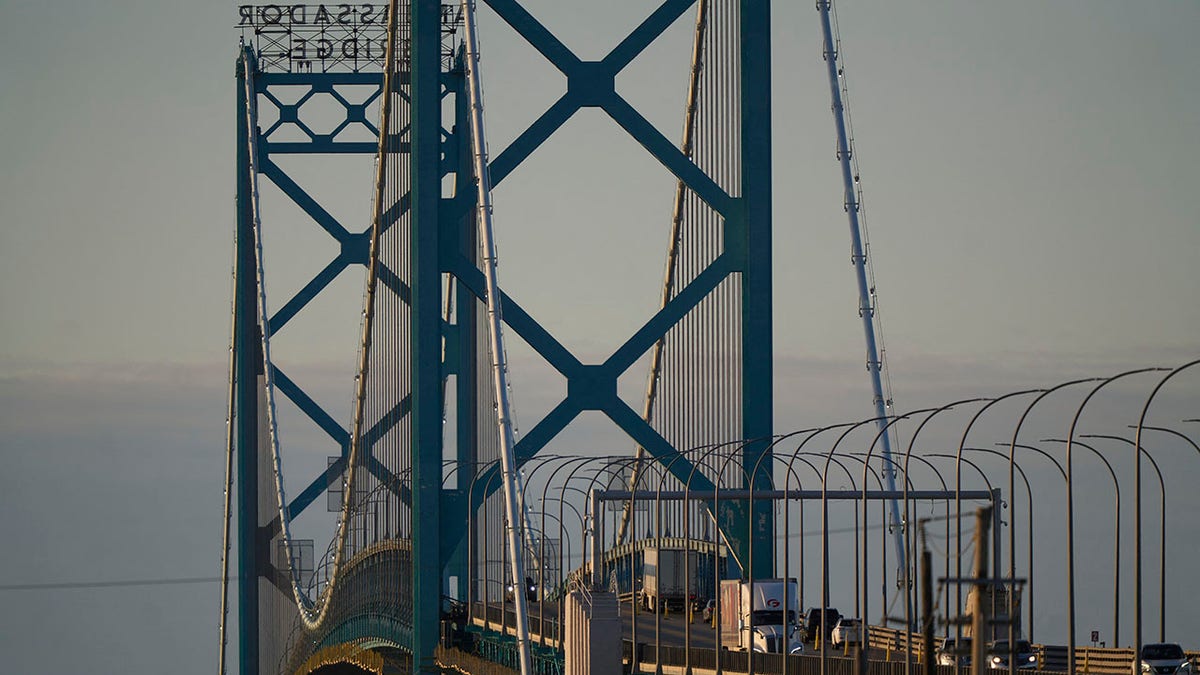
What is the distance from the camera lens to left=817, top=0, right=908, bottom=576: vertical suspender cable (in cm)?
3512

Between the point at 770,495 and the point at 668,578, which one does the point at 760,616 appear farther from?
the point at 668,578

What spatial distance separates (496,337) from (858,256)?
18.5 ft

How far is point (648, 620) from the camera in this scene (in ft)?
147

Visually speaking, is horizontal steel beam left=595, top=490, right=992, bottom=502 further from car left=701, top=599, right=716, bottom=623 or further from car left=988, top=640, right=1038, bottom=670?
car left=701, top=599, right=716, bottom=623

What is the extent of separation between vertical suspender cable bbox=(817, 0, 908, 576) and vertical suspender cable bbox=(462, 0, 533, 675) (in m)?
5.44

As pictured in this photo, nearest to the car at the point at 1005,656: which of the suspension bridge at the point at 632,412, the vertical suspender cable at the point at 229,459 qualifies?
the suspension bridge at the point at 632,412

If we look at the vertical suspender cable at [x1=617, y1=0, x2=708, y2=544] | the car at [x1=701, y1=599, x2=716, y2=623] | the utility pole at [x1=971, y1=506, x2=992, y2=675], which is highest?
the vertical suspender cable at [x1=617, y1=0, x2=708, y2=544]

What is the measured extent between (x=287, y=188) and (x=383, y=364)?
14.7 metres

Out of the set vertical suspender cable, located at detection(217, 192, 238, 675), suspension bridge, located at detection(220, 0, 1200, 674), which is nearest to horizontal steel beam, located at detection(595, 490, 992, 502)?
suspension bridge, located at detection(220, 0, 1200, 674)

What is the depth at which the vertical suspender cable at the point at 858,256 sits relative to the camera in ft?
115

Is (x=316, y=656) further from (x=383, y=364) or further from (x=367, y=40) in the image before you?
(x=367, y=40)

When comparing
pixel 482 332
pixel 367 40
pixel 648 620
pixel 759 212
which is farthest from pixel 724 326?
pixel 367 40

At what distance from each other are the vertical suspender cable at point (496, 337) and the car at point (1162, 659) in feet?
27.3

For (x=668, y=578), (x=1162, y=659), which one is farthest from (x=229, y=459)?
(x=1162, y=659)
